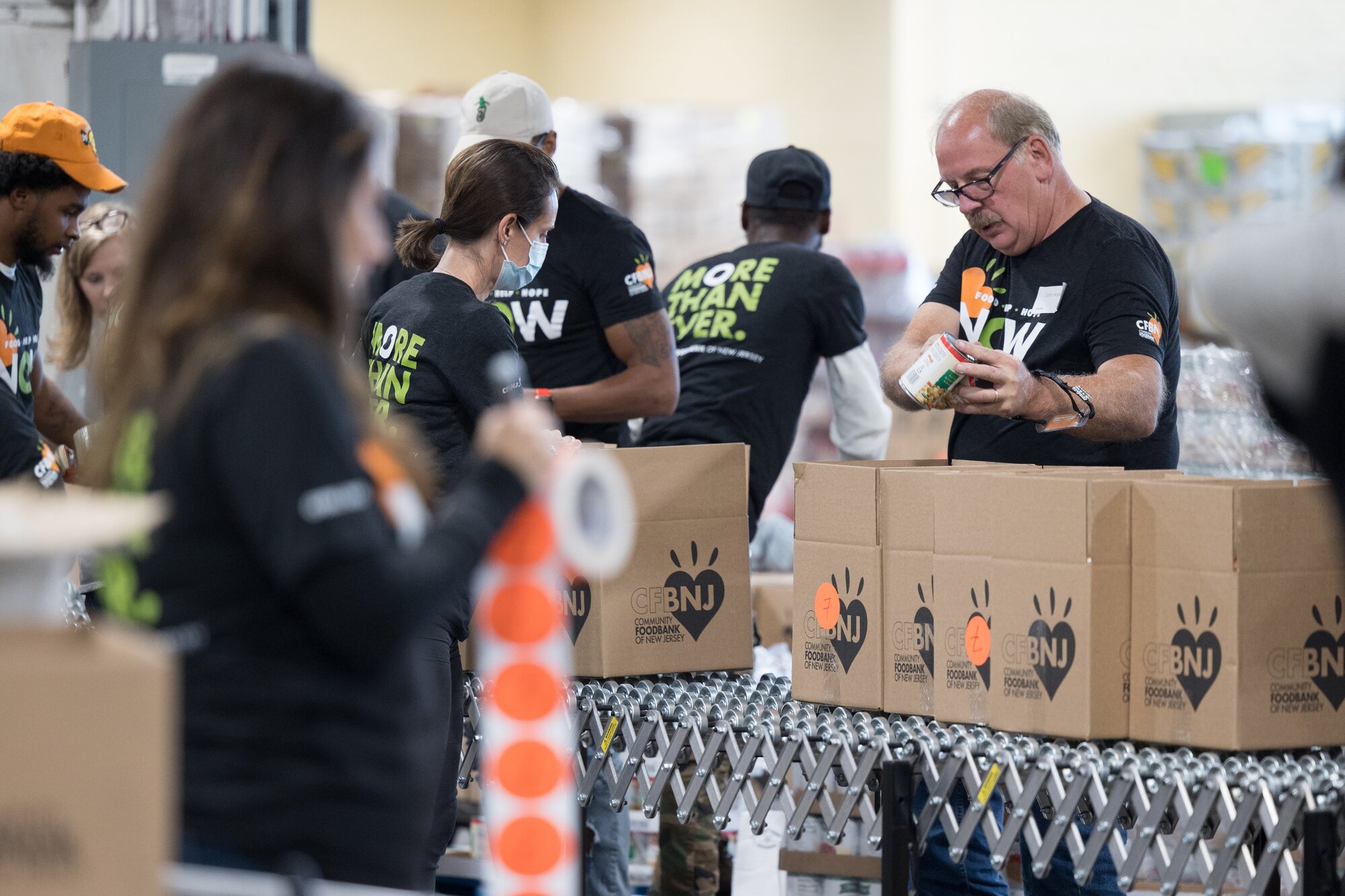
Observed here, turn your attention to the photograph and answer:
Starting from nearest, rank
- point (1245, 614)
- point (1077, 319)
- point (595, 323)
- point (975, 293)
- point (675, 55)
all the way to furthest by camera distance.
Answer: point (1245, 614) < point (1077, 319) < point (975, 293) < point (595, 323) < point (675, 55)

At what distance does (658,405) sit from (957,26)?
6.54 meters

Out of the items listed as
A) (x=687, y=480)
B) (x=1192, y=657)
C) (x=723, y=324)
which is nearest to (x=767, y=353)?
(x=723, y=324)

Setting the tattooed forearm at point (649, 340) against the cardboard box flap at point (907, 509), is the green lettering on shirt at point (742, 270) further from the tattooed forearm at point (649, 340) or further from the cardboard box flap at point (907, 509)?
the cardboard box flap at point (907, 509)

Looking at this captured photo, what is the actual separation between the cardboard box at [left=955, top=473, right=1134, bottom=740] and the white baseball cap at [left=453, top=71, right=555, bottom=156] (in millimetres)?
1734

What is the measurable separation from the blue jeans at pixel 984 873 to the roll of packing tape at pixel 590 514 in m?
1.46

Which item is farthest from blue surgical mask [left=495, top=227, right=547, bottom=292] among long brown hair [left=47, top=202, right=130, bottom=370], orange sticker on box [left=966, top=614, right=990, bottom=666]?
long brown hair [left=47, top=202, right=130, bottom=370]

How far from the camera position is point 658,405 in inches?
135

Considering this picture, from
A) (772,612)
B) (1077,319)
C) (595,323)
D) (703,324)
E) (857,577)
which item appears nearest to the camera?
(857,577)

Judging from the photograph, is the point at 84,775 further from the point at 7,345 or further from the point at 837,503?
the point at 7,345

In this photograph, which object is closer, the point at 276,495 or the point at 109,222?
the point at 276,495

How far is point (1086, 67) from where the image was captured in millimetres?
9195

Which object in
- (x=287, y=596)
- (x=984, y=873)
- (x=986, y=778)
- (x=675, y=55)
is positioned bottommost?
(x=984, y=873)

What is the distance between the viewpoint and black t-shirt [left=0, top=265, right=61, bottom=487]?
3043 mm

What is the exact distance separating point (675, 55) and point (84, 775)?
377 inches
